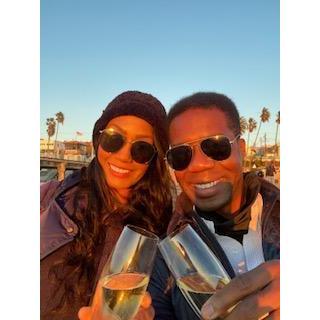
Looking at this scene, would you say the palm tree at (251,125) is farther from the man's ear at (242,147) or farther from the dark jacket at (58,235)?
the dark jacket at (58,235)

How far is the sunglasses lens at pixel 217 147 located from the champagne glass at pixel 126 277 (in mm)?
435

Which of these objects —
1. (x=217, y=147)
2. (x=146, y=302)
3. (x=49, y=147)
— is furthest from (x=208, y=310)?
(x=49, y=147)

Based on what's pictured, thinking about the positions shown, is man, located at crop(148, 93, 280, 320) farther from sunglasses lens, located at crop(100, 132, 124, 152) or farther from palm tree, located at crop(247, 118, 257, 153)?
sunglasses lens, located at crop(100, 132, 124, 152)

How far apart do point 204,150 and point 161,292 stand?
54 centimetres

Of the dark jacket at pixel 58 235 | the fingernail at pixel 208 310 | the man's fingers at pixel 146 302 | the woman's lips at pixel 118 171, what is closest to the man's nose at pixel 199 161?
the woman's lips at pixel 118 171

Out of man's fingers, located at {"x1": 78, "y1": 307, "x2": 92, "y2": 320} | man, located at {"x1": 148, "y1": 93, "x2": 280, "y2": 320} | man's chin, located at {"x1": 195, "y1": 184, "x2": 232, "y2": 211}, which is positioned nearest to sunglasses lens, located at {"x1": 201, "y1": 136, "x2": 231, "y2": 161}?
man, located at {"x1": 148, "y1": 93, "x2": 280, "y2": 320}

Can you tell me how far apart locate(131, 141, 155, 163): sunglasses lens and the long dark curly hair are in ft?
0.19

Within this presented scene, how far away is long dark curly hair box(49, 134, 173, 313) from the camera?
5.74 feet

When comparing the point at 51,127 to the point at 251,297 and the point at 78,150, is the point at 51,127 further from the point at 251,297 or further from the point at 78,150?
the point at 251,297

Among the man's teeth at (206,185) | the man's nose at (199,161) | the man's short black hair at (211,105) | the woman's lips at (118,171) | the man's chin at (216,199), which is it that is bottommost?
the man's chin at (216,199)

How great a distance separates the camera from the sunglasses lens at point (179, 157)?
1688mm
